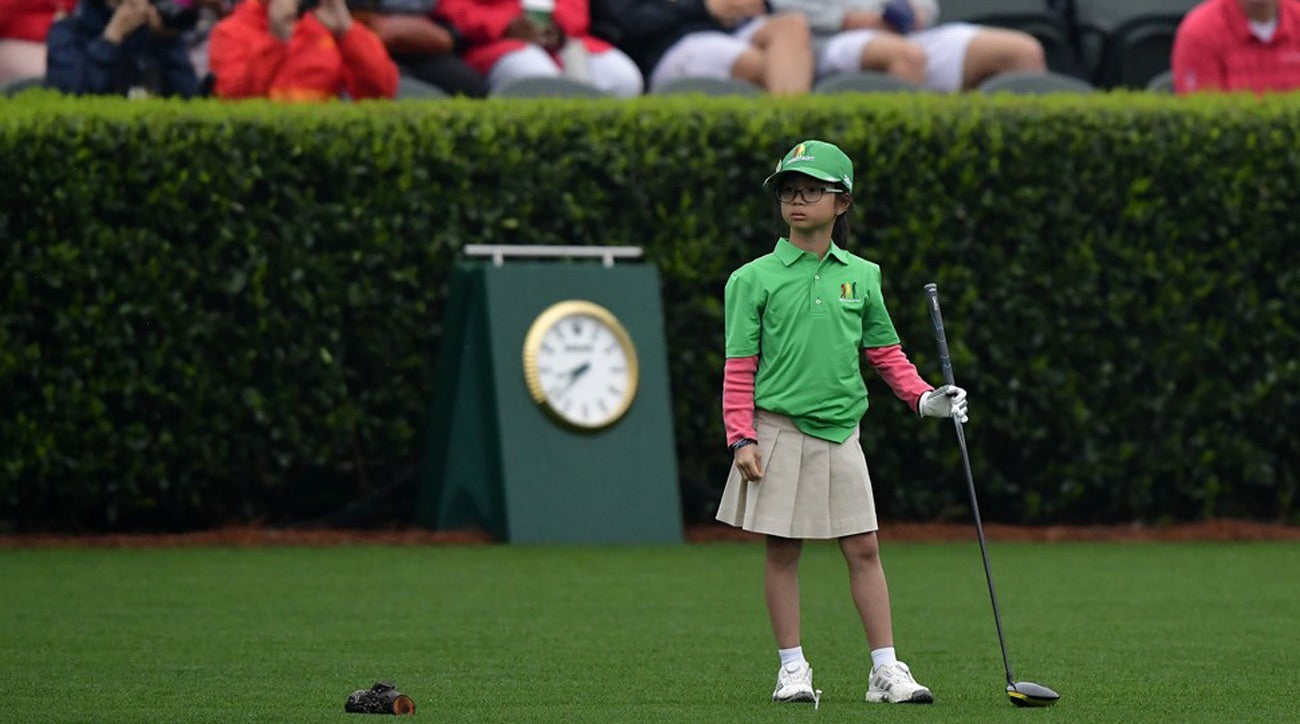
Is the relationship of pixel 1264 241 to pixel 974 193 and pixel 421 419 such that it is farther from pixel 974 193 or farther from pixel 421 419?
pixel 421 419

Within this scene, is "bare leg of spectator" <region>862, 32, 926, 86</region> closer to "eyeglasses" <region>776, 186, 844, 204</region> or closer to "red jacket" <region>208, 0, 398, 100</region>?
"red jacket" <region>208, 0, 398, 100</region>

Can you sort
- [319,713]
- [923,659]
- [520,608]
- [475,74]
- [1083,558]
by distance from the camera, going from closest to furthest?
[319,713] < [923,659] < [520,608] < [1083,558] < [475,74]

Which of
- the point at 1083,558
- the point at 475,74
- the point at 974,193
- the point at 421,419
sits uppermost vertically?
the point at 475,74

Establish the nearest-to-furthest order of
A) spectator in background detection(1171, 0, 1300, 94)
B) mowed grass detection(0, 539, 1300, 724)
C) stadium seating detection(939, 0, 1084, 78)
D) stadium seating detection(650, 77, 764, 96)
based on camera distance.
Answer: mowed grass detection(0, 539, 1300, 724), stadium seating detection(650, 77, 764, 96), spectator in background detection(1171, 0, 1300, 94), stadium seating detection(939, 0, 1084, 78)

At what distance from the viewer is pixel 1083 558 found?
11016mm

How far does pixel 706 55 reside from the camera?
1372 centimetres

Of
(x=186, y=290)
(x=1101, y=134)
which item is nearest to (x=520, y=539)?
(x=186, y=290)

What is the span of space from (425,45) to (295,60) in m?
1.12

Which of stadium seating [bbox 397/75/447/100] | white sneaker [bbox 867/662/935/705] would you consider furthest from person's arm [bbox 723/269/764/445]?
stadium seating [bbox 397/75/447/100]

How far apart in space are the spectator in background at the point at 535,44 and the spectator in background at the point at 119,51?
1.66 meters

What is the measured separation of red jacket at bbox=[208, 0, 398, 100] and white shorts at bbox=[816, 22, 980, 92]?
2.93 meters

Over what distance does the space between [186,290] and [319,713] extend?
18.8ft

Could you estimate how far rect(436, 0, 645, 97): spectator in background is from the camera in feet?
43.6

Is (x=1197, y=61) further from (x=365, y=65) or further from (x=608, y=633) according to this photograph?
(x=608, y=633)
